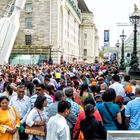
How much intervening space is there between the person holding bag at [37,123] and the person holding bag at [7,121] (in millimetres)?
260

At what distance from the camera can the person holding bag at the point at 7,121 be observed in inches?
380

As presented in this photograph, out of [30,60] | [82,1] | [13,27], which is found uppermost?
[82,1]

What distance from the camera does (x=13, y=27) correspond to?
61281mm

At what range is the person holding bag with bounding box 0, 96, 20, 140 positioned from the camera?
31.7ft

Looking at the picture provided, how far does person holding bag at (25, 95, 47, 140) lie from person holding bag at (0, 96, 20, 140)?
0.85 ft

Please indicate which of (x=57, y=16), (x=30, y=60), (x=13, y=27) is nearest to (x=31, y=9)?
(x=57, y=16)

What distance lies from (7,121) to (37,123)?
0.60 meters

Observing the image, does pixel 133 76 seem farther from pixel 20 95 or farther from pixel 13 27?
pixel 13 27

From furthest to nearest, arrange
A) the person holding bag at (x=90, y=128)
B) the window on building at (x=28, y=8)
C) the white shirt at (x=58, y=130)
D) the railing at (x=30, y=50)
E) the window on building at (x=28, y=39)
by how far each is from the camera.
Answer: the window on building at (x=28, y=8)
the window on building at (x=28, y=39)
the railing at (x=30, y=50)
the person holding bag at (x=90, y=128)
the white shirt at (x=58, y=130)

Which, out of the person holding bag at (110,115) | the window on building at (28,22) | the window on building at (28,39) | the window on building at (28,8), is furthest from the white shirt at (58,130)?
the window on building at (28,8)

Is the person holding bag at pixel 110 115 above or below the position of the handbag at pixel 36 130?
above

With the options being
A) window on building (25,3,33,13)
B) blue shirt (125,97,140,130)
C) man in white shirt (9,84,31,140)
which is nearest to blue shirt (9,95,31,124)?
man in white shirt (9,84,31,140)

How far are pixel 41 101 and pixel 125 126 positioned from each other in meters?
1.76

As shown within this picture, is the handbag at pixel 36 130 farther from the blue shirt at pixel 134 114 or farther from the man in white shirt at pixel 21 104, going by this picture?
the blue shirt at pixel 134 114
